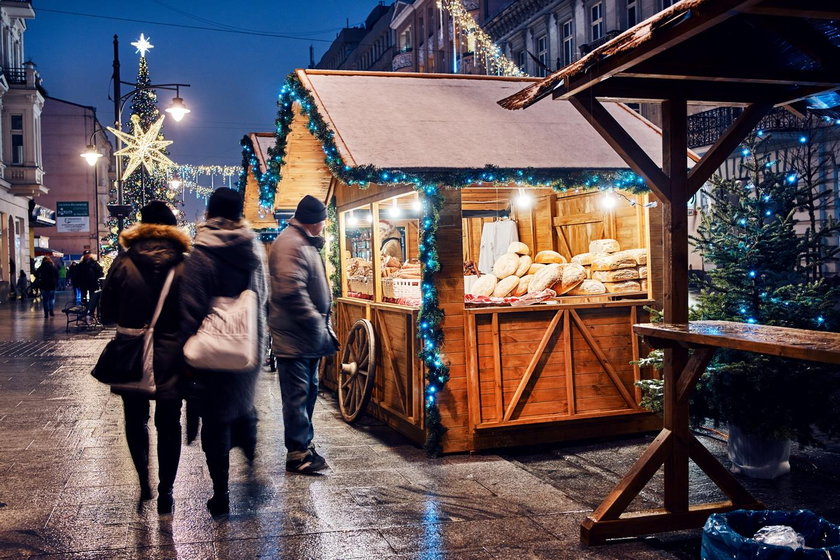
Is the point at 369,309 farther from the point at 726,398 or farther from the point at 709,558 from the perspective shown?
the point at 709,558

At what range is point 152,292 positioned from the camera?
5.37 meters

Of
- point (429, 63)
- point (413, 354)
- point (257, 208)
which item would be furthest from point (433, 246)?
point (429, 63)

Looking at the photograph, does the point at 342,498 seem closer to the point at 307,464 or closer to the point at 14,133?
the point at 307,464

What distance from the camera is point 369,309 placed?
8695mm

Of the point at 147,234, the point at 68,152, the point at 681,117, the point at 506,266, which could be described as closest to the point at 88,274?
the point at 506,266

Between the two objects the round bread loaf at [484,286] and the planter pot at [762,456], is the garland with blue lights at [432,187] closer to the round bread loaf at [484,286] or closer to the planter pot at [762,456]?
the round bread loaf at [484,286]

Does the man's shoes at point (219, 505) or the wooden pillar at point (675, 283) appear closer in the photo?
the wooden pillar at point (675, 283)

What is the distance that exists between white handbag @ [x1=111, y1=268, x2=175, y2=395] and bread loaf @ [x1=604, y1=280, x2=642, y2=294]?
446 centimetres

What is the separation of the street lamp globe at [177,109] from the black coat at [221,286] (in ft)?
55.6

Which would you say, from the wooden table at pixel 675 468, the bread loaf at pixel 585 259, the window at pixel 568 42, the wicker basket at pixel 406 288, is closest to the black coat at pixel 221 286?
the wooden table at pixel 675 468

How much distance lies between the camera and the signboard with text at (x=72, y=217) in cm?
4747

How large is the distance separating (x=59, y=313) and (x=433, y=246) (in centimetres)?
2344

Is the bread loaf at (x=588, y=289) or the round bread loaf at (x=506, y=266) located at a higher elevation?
the round bread loaf at (x=506, y=266)

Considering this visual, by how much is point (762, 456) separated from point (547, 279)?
2678mm
